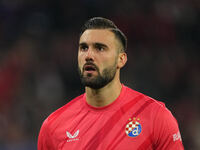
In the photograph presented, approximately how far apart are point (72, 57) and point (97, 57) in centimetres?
506

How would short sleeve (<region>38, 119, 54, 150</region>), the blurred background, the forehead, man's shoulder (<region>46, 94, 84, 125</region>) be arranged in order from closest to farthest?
the forehead
short sleeve (<region>38, 119, 54, 150</region>)
man's shoulder (<region>46, 94, 84, 125</region>)
the blurred background

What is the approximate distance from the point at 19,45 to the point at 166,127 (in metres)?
5.83

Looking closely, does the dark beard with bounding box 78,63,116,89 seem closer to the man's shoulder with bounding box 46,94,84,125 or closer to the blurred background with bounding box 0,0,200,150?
the man's shoulder with bounding box 46,94,84,125

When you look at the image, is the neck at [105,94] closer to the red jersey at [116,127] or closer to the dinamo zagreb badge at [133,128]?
the red jersey at [116,127]

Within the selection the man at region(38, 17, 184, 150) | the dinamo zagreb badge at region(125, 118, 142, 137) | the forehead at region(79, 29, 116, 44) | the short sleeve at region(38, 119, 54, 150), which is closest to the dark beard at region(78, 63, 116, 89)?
the man at region(38, 17, 184, 150)

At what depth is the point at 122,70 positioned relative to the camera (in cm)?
819

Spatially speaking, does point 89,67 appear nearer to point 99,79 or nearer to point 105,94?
point 99,79

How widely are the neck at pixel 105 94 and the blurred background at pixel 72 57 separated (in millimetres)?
3697

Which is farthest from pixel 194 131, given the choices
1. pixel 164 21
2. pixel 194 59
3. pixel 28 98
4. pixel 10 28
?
pixel 10 28

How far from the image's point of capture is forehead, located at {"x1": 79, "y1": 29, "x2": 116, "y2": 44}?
3676 mm

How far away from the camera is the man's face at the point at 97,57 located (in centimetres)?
358

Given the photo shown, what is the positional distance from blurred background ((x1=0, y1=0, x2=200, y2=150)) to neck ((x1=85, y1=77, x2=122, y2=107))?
370 centimetres

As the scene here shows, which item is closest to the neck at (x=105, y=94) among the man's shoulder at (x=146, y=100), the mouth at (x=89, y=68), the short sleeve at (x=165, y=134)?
the man's shoulder at (x=146, y=100)

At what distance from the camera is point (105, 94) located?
3773 mm
